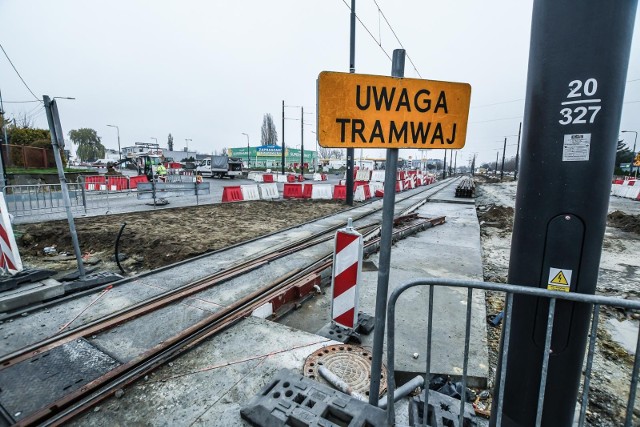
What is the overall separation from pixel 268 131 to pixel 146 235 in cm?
8305

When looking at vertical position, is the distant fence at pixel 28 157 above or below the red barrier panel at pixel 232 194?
above

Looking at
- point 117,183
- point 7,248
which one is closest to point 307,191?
point 117,183

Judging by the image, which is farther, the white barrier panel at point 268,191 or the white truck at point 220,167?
the white truck at point 220,167

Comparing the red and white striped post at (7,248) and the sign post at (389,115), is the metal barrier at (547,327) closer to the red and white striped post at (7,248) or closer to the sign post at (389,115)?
the sign post at (389,115)

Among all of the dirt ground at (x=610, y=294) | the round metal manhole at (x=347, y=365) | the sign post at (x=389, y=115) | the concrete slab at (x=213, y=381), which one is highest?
the sign post at (x=389, y=115)

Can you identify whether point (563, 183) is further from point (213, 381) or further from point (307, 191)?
point (307, 191)

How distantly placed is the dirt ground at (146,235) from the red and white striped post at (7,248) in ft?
4.96

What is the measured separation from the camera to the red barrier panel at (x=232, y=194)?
1627 cm

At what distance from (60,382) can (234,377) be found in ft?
5.21

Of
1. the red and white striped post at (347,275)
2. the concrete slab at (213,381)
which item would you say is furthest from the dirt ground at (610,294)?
the concrete slab at (213,381)

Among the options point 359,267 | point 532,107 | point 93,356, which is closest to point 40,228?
point 93,356

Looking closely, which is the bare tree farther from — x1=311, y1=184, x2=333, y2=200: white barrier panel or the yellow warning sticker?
the yellow warning sticker

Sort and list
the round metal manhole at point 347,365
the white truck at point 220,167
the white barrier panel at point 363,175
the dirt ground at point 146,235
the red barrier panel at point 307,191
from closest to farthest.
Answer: the round metal manhole at point 347,365 → the dirt ground at point 146,235 → the red barrier panel at point 307,191 → the white barrier panel at point 363,175 → the white truck at point 220,167

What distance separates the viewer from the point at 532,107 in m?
1.78
